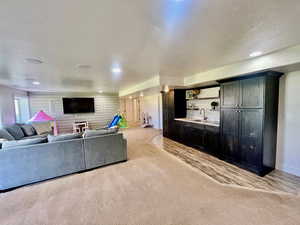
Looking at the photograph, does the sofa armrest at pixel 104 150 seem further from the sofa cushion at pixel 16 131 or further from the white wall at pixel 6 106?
the white wall at pixel 6 106

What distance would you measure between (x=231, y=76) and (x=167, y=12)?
2.51 meters

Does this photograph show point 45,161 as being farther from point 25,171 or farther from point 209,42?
point 209,42

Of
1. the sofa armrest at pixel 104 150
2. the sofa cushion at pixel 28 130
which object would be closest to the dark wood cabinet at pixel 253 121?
the sofa armrest at pixel 104 150

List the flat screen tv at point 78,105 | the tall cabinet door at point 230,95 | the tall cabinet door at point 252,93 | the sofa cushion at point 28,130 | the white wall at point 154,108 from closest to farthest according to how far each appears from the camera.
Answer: the tall cabinet door at point 252,93 → the tall cabinet door at point 230,95 → the sofa cushion at point 28,130 → the flat screen tv at point 78,105 → the white wall at point 154,108

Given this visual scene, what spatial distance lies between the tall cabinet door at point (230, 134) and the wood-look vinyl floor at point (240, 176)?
0.25m

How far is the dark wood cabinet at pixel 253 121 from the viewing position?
2682 millimetres

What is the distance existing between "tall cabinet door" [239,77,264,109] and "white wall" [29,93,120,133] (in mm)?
6886

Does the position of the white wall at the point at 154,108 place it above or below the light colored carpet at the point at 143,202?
above

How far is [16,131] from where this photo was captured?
4238 mm

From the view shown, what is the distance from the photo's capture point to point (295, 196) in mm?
2084

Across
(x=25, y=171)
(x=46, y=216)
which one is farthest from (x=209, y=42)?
(x=25, y=171)

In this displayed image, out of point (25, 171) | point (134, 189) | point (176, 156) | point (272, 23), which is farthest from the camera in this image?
point (176, 156)

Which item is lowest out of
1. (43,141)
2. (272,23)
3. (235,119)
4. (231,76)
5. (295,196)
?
(295,196)

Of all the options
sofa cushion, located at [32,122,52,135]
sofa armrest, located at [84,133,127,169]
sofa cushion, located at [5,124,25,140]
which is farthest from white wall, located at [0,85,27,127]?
sofa armrest, located at [84,133,127,169]
